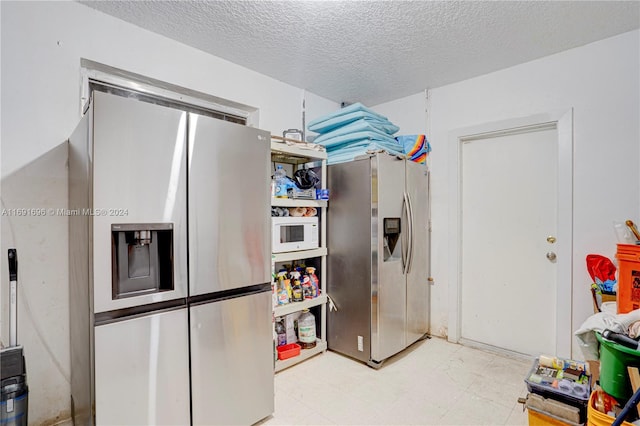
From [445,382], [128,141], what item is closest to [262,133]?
[128,141]

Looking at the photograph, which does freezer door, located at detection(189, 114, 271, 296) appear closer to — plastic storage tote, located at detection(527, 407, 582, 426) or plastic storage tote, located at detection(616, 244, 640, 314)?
plastic storage tote, located at detection(527, 407, 582, 426)

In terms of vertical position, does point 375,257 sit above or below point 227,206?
below

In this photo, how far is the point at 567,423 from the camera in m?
1.37

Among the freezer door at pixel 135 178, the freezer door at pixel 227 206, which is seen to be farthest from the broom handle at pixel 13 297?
the freezer door at pixel 227 206

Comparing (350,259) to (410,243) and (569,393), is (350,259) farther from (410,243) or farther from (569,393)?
(569,393)

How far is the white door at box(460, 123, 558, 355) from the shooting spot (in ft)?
8.38

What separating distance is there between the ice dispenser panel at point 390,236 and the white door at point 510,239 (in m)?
0.79

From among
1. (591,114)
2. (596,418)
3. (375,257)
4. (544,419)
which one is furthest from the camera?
(375,257)

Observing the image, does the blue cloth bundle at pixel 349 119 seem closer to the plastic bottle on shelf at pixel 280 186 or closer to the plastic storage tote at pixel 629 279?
the plastic bottle on shelf at pixel 280 186

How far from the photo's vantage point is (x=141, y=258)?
1433 millimetres

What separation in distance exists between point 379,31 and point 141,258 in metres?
2.05

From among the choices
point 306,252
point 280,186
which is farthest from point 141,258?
point 306,252

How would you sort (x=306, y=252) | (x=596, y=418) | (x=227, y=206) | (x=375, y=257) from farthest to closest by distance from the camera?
(x=306, y=252) < (x=375, y=257) < (x=227, y=206) < (x=596, y=418)

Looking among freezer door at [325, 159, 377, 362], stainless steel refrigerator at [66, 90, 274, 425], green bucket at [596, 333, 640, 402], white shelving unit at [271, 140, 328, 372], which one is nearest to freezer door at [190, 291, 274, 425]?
stainless steel refrigerator at [66, 90, 274, 425]
